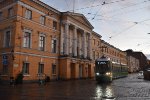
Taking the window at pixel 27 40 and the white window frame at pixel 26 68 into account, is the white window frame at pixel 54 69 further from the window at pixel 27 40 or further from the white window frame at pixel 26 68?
the window at pixel 27 40

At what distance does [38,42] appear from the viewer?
39188 mm

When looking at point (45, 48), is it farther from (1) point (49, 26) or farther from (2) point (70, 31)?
(2) point (70, 31)

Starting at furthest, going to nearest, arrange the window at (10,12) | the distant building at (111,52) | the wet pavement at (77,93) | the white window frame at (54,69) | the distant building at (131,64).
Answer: the distant building at (131,64)
the distant building at (111,52)
the white window frame at (54,69)
the window at (10,12)
the wet pavement at (77,93)

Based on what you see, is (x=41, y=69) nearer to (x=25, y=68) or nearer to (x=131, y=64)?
(x=25, y=68)

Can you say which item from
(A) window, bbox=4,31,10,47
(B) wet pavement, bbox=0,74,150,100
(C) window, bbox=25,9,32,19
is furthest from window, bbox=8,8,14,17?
(B) wet pavement, bbox=0,74,150,100

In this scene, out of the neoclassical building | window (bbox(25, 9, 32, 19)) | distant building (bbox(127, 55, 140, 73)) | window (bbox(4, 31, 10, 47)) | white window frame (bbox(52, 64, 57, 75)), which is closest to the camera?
the neoclassical building

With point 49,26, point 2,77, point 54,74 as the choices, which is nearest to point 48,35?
point 49,26

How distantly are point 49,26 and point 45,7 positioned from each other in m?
3.71

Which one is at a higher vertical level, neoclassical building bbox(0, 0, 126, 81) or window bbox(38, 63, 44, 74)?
neoclassical building bbox(0, 0, 126, 81)

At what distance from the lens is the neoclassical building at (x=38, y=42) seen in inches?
1355

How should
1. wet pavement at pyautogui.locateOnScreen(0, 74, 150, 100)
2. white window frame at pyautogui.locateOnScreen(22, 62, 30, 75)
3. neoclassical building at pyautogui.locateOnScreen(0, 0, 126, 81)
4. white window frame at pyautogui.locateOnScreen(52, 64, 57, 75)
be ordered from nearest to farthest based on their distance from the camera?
wet pavement at pyautogui.locateOnScreen(0, 74, 150, 100), neoclassical building at pyautogui.locateOnScreen(0, 0, 126, 81), white window frame at pyautogui.locateOnScreen(22, 62, 30, 75), white window frame at pyautogui.locateOnScreen(52, 64, 57, 75)

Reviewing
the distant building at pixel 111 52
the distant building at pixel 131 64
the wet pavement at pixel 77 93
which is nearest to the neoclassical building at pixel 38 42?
the wet pavement at pixel 77 93

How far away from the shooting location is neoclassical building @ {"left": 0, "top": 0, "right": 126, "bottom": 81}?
113 ft

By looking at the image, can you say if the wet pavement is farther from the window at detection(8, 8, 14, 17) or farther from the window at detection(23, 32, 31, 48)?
the window at detection(8, 8, 14, 17)
